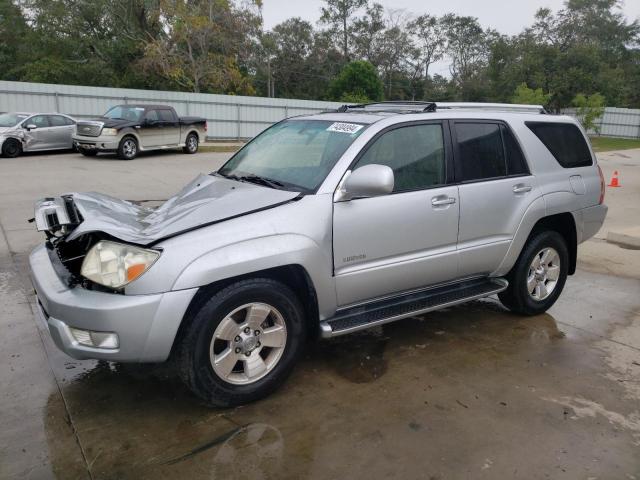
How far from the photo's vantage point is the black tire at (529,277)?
4.80 meters

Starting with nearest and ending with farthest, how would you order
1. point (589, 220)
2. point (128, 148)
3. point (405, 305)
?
point (405, 305), point (589, 220), point (128, 148)

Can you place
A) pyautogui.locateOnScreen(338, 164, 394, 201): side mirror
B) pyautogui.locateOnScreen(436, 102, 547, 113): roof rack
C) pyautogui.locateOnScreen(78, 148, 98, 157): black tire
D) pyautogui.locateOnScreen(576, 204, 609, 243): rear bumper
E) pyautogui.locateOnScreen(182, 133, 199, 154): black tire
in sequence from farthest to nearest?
pyautogui.locateOnScreen(182, 133, 199, 154): black tire < pyautogui.locateOnScreen(78, 148, 98, 157): black tire < pyautogui.locateOnScreen(576, 204, 609, 243): rear bumper < pyautogui.locateOnScreen(436, 102, 547, 113): roof rack < pyautogui.locateOnScreen(338, 164, 394, 201): side mirror

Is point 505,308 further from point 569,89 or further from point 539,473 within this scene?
point 569,89

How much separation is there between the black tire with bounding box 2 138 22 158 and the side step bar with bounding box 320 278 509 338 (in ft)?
50.8

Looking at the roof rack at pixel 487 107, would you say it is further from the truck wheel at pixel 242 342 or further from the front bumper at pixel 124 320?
the front bumper at pixel 124 320

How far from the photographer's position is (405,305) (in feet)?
12.9

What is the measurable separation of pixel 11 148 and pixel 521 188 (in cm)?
1574

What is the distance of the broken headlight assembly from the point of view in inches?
117

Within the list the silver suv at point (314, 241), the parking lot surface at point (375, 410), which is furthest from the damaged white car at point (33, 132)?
the silver suv at point (314, 241)

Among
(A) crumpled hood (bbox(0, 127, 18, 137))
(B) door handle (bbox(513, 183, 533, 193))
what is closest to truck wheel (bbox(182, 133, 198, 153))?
(A) crumpled hood (bbox(0, 127, 18, 137))

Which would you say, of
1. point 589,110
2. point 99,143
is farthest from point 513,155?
point 589,110

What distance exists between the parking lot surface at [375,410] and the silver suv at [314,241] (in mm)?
336

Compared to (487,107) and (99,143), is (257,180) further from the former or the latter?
(99,143)

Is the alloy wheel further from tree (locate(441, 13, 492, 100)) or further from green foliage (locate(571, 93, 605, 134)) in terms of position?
tree (locate(441, 13, 492, 100))
